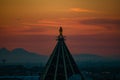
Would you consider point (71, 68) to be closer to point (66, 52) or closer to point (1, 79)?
point (66, 52)

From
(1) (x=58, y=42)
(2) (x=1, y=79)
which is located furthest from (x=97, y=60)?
(1) (x=58, y=42)

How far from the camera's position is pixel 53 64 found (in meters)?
21.4

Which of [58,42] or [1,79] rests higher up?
[58,42]

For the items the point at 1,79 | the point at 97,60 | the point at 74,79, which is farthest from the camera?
the point at 97,60

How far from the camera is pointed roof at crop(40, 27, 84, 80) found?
69.6 feet

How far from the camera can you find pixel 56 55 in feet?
70.8

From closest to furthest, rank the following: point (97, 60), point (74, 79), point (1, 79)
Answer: point (74, 79), point (1, 79), point (97, 60)

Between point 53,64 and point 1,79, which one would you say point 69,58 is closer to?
point 53,64

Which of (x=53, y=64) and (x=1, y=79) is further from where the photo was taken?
(x=1, y=79)

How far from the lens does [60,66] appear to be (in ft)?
70.0

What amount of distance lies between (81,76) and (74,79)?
821 mm

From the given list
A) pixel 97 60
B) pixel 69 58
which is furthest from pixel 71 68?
pixel 97 60

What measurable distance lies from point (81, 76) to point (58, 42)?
64.0 inches

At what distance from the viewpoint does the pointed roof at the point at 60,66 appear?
69.6 feet
